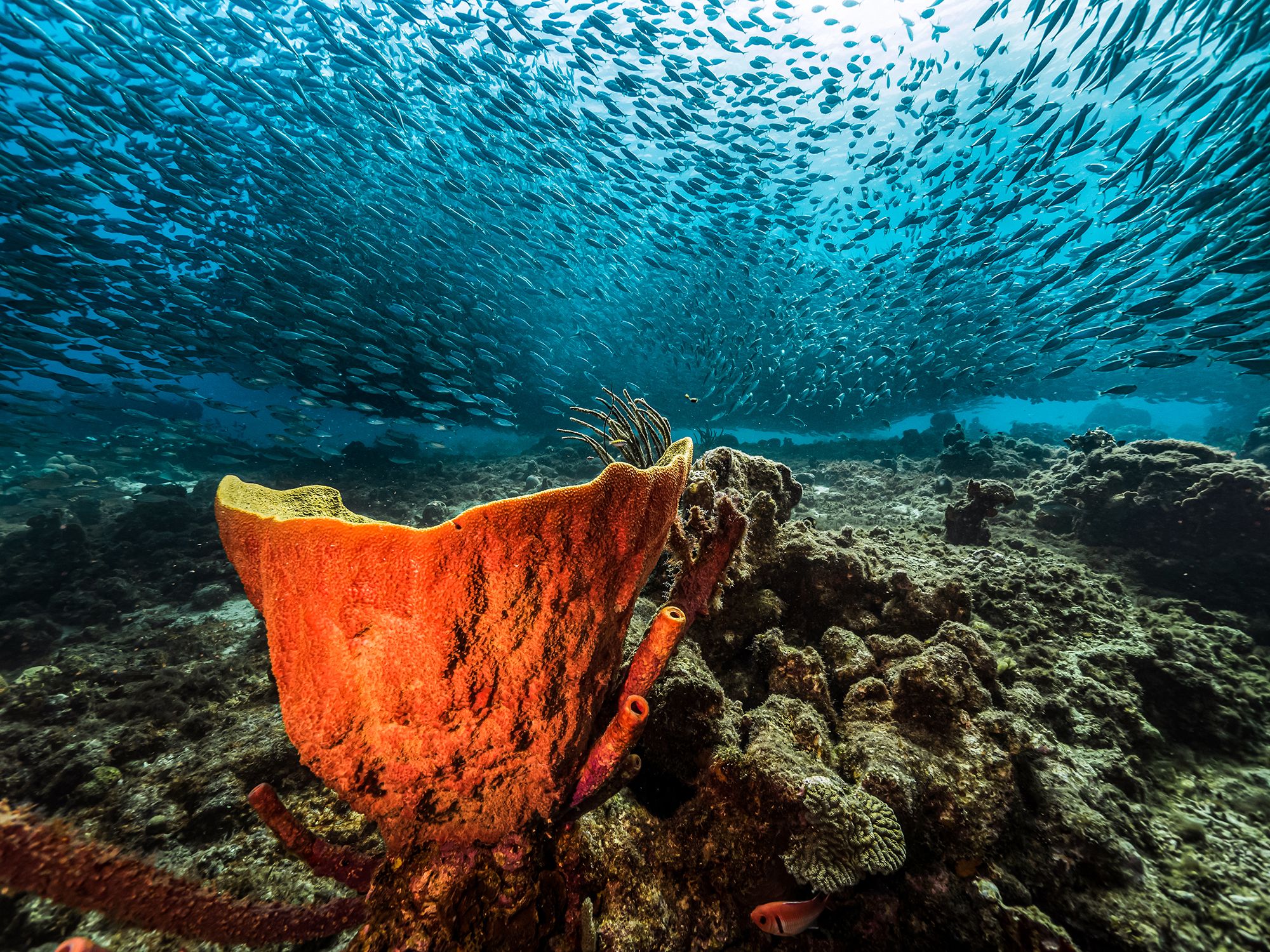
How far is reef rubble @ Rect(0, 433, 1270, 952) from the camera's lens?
5.86ft

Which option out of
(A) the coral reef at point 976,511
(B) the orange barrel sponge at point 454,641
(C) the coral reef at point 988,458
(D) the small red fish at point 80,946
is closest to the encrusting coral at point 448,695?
(B) the orange barrel sponge at point 454,641

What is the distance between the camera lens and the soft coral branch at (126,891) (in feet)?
3.26

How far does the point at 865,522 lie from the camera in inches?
338

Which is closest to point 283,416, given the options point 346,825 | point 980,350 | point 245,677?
point 245,677

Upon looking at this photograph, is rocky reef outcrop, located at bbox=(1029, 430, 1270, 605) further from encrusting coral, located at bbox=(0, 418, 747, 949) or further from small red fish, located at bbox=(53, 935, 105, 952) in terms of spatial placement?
small red fish, located at bbox=(53, 935, 105, 952)

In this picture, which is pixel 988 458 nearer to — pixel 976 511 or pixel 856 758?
pixel 976 511

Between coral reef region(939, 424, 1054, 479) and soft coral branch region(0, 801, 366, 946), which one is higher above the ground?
coral reef region(939, 424, 1054, 479)

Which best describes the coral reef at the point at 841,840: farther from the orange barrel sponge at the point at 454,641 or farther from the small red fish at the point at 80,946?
the small red fish at the point at 80,946

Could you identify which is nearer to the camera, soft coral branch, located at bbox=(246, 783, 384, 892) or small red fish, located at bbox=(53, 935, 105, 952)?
small red fish, located at bbox=(53, 935, 105, 952)

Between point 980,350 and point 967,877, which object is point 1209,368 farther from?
point 967,877

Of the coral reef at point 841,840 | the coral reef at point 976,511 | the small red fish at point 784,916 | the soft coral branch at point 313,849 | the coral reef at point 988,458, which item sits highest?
the coral reef at point 988,458

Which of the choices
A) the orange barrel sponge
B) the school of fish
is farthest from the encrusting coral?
the school of fish

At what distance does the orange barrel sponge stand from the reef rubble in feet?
1.70

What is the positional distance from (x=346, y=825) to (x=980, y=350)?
26966mm
